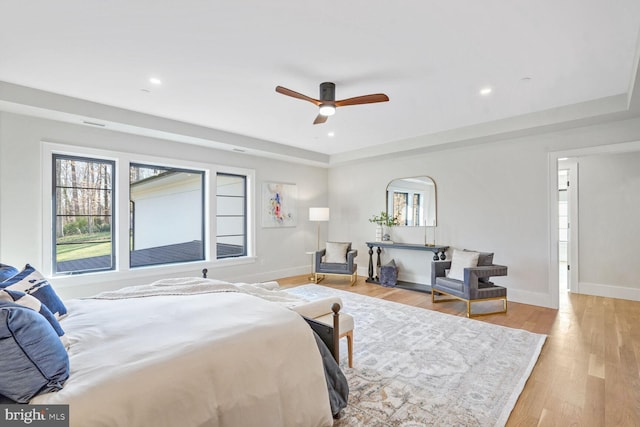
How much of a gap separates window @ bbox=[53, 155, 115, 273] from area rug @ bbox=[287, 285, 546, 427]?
3.82m

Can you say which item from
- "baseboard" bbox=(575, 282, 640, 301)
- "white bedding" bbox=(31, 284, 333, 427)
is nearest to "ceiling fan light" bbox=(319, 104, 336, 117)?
"white bedding" bbox=(31, 284, 333, 427)

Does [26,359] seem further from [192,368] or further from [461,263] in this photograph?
[461,263]

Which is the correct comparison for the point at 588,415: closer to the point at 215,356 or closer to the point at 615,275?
the point at 215,356

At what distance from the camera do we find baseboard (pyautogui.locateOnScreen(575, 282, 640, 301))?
4.63 m

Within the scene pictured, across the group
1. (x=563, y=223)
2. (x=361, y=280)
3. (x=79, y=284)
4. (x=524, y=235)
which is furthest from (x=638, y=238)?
(x=79, y=284)

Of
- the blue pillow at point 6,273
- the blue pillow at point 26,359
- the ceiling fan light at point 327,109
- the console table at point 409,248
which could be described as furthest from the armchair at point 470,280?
the blue pillow at point 6,273

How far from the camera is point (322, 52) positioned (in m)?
2.62

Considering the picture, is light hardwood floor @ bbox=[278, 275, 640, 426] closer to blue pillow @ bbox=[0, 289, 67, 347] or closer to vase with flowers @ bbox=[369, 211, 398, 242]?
vase with flowers @ bbox=[369, 211, 398, 242]

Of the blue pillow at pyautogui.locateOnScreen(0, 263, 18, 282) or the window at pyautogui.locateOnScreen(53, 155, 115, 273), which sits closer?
the blue pillow at pyautogui.locateOnScreen(0, 263, 18, 282)

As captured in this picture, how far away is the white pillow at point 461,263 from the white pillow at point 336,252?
2.14 meters

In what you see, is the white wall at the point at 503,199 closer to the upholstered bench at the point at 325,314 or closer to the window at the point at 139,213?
the window at the point at 139,213

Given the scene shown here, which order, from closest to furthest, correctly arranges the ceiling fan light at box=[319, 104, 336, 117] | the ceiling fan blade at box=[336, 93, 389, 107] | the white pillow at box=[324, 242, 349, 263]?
the ceiling fan blade at box=[336, 93, 389, 107]
the ceiling fan light at box=[319, 104, 336, 117]
the white pillow at box=[324, 242, 349, 263]

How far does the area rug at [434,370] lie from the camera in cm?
204

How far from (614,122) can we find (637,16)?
2.41 m
